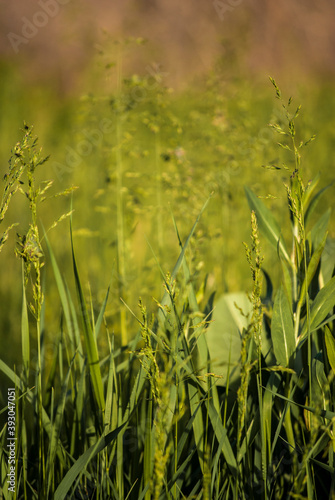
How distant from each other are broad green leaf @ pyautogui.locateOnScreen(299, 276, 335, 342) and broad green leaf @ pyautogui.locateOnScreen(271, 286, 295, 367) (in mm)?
22

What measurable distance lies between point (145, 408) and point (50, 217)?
54.7 inches

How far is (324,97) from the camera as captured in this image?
2756mm

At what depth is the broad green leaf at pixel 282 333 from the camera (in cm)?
63

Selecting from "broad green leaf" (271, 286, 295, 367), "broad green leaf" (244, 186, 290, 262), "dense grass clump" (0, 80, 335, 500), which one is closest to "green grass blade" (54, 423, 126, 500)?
"dense grass clump" (0, 80, 335, 500)

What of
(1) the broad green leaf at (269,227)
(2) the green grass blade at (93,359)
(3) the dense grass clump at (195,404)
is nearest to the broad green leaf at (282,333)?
(3) the dense grass clump at (195,404)

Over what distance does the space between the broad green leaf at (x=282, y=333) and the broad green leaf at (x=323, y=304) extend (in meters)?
0.02

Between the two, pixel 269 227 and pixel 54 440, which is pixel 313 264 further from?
pixel 54 440

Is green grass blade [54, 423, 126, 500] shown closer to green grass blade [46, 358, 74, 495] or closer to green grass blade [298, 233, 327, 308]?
green grass blade [46, 358, 74, 495]

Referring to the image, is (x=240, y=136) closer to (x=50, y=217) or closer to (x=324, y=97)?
(x=50, y=217)

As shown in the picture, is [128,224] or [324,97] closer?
[128,224]

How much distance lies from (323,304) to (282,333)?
0.22ft

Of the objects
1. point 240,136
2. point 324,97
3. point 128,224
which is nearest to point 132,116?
point 128,224

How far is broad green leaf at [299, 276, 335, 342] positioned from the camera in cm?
61

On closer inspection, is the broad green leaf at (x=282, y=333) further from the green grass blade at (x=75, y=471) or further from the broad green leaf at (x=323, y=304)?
the green grass blade at (x=75, y=471)
